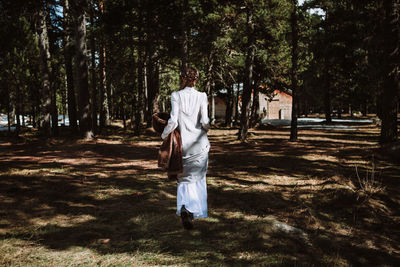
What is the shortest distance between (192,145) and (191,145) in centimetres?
2

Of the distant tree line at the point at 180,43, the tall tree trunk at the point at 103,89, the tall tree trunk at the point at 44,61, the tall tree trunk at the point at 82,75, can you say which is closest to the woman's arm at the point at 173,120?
the distant tree line at the point at 180,43

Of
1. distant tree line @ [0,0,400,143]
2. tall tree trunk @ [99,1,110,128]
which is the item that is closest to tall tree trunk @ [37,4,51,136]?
distant tree line @ [0,0,400,143]

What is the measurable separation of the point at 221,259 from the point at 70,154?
9469mm

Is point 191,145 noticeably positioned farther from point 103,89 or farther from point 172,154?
point 103,89

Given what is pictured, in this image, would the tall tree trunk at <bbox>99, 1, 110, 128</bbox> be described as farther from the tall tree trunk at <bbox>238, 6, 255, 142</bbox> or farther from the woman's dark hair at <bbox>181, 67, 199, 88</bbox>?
the woman's dark hair at <bbox>181, 67, 199, 88</bbox>

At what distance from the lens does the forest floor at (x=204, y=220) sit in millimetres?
3846

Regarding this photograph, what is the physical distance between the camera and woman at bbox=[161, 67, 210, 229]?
4.36 m

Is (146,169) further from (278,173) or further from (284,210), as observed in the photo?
(284,210)

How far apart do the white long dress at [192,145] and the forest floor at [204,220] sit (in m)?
0.59

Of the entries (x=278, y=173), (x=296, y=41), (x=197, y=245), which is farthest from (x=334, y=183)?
(x=296, y=41)

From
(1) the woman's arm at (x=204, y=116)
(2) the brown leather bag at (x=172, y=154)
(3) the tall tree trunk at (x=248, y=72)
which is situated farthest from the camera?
(3) the tall tree trunk at (x=248, y=72)

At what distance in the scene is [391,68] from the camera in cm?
1220

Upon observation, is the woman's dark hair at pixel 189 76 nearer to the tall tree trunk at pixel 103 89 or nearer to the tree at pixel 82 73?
the tree at pixel 82 73

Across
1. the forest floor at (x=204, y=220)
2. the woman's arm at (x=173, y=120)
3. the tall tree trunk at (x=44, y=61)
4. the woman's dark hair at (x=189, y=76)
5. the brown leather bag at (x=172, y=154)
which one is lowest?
the forest floor at (x=204, y=220)
